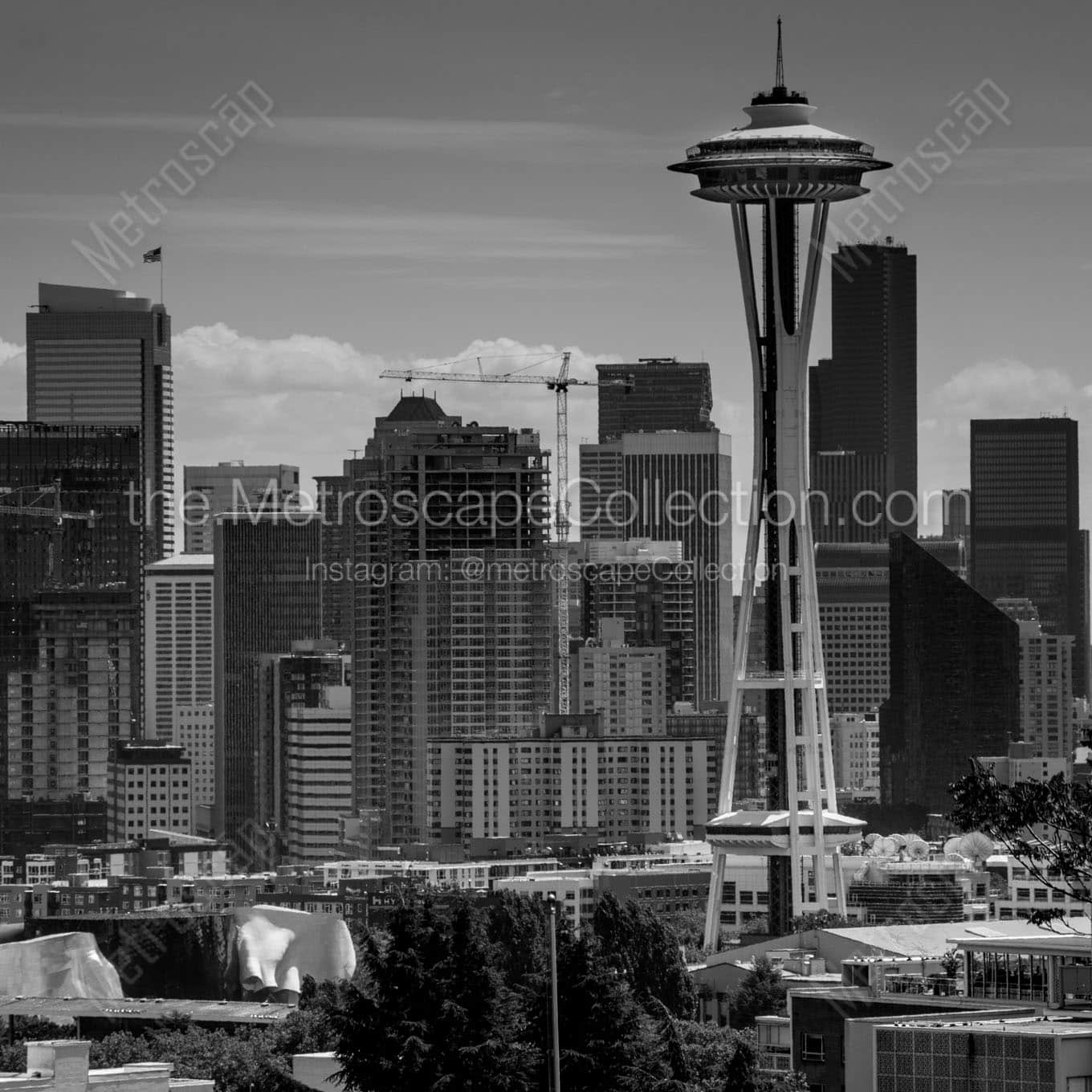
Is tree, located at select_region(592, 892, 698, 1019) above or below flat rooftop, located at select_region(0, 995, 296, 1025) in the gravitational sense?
above

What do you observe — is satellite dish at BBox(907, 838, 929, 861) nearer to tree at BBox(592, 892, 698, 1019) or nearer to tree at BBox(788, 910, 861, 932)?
tree at BBox(788, 910, 861, 932)

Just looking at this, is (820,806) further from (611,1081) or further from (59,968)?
(611,1081)

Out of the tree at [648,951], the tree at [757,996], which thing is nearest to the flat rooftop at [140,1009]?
the tree at [648,951]

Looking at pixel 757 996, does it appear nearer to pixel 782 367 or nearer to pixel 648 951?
pixel 648 951

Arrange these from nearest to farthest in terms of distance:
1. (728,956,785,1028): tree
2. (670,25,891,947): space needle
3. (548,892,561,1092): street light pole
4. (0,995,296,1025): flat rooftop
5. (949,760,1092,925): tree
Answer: (949,760,1092,925): tree, (548,892,561,1092): street light pole, (728,956,785,1028): tree, (0,995,296,1025): flat rooftop, (670,25,891,947): space needle

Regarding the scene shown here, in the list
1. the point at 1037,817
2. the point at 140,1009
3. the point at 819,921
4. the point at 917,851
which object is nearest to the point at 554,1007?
the point at 1037,817

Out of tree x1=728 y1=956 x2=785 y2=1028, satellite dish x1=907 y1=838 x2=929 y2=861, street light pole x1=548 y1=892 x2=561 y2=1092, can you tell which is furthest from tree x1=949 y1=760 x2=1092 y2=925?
satellite dish x1=907 y1=838 x2=929 y2=861
